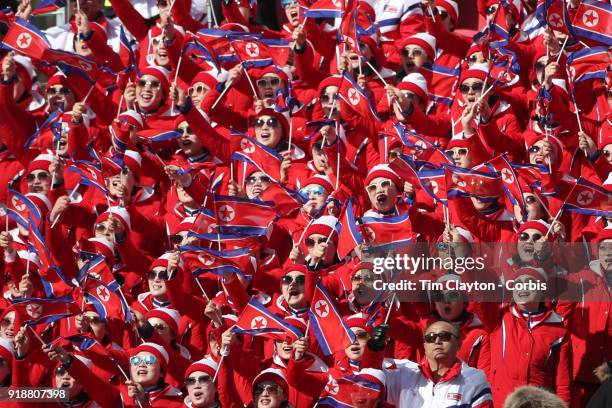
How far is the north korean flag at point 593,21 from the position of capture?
11719mm

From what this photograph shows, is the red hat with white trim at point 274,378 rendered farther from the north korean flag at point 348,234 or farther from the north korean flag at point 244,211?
the north korean flag at point 244,211

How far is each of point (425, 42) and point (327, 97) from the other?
39.3 inches

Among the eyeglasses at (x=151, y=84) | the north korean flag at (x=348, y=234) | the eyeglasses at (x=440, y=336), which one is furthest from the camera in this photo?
the eyeglasses at (x=151, y=84)

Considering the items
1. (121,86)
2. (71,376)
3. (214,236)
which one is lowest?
(71,376)

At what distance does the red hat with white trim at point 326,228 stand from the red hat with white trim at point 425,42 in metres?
2.09

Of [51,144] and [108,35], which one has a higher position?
[108,35]

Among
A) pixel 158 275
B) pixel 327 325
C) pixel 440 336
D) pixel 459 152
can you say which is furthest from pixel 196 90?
pixel 440 336

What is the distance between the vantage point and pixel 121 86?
13.7m

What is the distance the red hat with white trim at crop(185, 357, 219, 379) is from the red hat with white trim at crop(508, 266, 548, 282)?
6.56ft

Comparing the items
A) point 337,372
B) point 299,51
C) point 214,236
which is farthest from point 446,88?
point 337,372

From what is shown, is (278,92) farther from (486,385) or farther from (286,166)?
(486,385)

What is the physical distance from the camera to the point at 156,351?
10.8 meters

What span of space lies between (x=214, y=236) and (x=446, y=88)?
7.62ft

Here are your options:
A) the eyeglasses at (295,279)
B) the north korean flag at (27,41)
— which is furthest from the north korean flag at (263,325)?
the north korean flag at (27,41)
